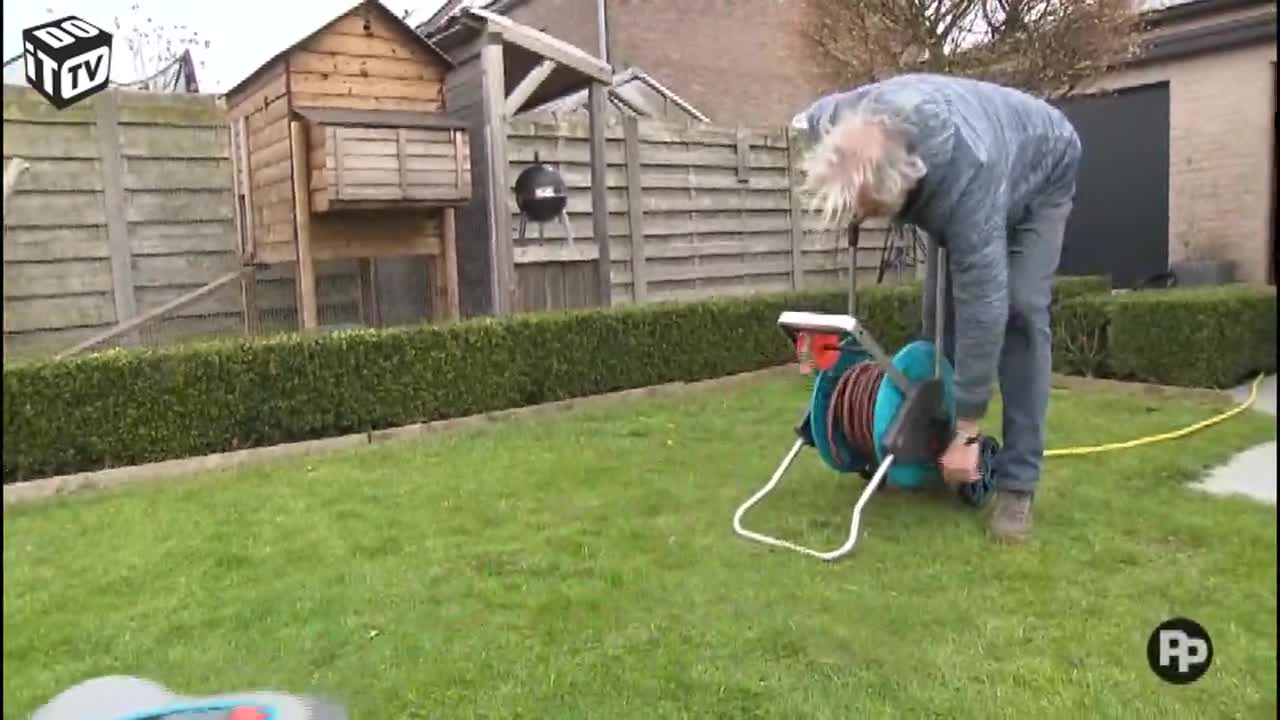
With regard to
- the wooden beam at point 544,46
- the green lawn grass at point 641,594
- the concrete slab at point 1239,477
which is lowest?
the green lawn grass at point 641,594

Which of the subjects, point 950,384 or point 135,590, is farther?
point 950,384

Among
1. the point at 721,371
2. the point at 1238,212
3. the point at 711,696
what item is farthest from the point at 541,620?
the point at 1238,212

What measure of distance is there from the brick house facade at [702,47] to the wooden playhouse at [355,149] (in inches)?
274

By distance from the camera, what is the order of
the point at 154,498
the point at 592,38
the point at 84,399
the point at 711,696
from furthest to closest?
the point at 592,38 → the point at 84,399 → the point at 154,498 → the point at 711,696

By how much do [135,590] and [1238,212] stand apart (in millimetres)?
7860

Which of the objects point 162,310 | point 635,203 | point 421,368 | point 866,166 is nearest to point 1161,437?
point 866,166

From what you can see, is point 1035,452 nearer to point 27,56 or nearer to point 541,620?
point 541,620

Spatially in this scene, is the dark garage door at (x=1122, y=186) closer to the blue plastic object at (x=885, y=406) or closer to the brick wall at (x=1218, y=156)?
the brick wall at (x=1218, y=156)

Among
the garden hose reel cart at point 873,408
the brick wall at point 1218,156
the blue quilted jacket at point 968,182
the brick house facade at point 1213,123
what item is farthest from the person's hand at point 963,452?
the brick house facade at point 1213,123

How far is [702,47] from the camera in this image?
12.6 m

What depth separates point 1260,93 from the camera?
742cm

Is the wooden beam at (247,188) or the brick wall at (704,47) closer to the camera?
the wooden beam at (247,188)

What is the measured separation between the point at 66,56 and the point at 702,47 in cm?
1159

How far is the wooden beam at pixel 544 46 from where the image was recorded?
5745 mm
